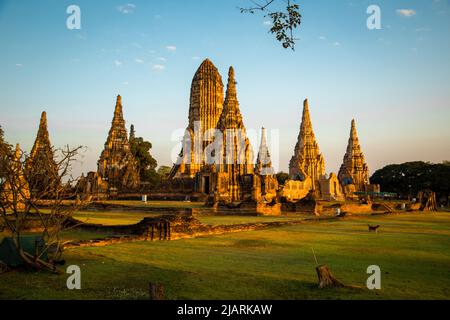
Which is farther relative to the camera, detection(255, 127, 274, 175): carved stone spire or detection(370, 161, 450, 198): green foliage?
detection(370, 161, 450, 198): green foliage

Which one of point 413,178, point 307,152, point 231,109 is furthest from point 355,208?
point 413,178

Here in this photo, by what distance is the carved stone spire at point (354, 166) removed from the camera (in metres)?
74.2

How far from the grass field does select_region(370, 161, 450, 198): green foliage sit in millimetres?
58966

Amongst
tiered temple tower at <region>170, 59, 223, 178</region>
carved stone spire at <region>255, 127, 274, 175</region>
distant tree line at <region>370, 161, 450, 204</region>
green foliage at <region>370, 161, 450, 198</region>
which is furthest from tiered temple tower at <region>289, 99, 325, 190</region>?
tiered temple tower at <region>170, 59, 223, 178</region>

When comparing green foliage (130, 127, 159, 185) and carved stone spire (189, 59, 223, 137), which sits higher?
carved stone spire (189, 59, 223, 137)

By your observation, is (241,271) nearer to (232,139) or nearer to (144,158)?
(232,139)

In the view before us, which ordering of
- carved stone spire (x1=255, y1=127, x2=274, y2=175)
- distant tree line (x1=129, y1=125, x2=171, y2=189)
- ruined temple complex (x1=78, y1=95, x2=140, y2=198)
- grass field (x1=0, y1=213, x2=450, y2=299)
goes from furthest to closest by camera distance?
distant tree line (x1=129, y1=125, x2=171, y2=189), carved stone spire (x1=255, y1=127, x2=274, y2=175), ruined temple complex (x1=78, y1=95, x2=140, y2=198), grass field (x1=0, y1=213, x2=450, y2=299)

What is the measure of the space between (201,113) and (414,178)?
42610 millimetres

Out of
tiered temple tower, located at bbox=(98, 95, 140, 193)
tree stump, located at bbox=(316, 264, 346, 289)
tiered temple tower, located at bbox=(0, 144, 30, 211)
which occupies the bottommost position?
tree stump, located at bbox=(316, 264, 346, 289)

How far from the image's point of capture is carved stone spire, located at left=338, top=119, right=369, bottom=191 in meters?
74.2

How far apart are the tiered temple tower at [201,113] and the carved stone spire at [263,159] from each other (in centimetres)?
793

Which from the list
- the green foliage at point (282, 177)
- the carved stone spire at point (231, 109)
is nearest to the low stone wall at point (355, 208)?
the carved stone spire at point (231, 109)

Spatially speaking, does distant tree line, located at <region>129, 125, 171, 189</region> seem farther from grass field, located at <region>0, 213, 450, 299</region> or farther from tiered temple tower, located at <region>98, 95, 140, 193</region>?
grass field, located at <region>0, 213, 450, 299</region>
